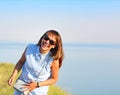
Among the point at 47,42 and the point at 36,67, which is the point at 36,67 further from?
the point at 47,42

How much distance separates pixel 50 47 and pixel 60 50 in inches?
6.7

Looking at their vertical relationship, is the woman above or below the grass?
above

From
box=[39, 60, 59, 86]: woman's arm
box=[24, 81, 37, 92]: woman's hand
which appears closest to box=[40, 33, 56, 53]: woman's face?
box=[39, 60, 59, 86]: woman's arm

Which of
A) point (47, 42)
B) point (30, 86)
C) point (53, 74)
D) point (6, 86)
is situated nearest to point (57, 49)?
point (47, 42)

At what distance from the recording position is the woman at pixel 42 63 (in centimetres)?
755

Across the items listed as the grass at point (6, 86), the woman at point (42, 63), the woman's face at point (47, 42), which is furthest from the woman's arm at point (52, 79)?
the grass at point (6, 86)

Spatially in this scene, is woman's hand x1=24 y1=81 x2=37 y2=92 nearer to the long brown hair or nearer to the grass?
the long brown hair

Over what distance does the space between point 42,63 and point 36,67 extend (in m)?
0.11

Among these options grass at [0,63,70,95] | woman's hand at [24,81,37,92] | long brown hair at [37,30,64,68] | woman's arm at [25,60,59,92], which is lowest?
grass at [0,63,70,95]

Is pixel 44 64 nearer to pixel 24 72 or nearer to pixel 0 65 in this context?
pixel 24 72

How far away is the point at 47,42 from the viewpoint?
24.6ft

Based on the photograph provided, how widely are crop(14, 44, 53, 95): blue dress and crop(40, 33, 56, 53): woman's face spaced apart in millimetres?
118

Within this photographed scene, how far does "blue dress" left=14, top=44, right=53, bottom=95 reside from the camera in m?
7.60

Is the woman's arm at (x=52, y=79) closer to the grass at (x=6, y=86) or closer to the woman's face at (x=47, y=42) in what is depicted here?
the woman's face at (x=47, y=42)
